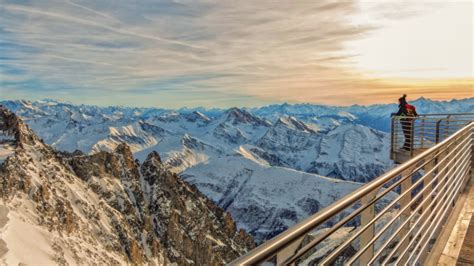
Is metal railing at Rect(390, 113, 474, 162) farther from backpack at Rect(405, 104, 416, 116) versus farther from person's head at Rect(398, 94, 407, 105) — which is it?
person's head at Rect(398, 94, 407, 105)

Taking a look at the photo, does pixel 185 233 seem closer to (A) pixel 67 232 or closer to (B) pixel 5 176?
(A) pixel 67 232

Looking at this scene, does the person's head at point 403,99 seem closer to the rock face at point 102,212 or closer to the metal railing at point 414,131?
the metal railing at point 414,131

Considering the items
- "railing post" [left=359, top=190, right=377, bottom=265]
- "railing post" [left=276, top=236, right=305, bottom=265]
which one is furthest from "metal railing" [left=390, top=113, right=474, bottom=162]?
"railing post" [left=276, top=236, right=305, bottom=265]

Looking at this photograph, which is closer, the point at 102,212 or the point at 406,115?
the point at 406,115

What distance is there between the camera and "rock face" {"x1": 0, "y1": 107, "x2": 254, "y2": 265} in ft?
322

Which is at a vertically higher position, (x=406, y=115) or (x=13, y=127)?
(x=406, y=115)

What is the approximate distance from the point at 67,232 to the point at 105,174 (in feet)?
106

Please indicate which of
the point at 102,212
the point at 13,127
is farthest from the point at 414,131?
the point at 13,127

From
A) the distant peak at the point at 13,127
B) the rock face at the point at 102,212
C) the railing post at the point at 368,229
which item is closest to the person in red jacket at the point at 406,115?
the railing post at the point at 368,229

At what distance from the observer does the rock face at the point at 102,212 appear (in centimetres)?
9800

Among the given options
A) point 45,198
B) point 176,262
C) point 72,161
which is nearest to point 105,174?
point 72,161

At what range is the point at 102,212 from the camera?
4719 inches

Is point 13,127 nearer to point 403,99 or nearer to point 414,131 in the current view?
point 403,99

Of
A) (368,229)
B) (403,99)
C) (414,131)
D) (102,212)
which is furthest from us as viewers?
(102,212)
